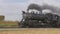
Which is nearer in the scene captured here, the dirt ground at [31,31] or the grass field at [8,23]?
the dirt ground at [31,31]

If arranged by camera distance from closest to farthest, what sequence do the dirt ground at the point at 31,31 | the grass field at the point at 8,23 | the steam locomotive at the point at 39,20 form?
1. the dirt ground at the point at 31,31
2. the grass field at the point at 8,23
3. the steam locomotive at the point at 39,20

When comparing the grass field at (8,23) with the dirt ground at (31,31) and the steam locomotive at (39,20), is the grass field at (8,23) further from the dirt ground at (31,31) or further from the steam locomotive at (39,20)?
the dirt ground at (31,31)

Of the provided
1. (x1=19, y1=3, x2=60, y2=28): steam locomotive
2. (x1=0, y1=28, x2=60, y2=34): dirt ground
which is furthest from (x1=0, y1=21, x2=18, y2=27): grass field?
(x1=0, y1=28, x2=60, y2=34): dirt ground

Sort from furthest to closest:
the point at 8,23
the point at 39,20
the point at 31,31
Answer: the point at 39,20 < the point at 8,23 < the point at 31,31

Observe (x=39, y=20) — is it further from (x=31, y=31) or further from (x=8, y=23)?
(x=8, y=23)

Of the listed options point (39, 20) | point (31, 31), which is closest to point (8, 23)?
point (31, 31)

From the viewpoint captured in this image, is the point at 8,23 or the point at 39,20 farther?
the point at 39,20

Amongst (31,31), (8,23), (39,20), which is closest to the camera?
(31,31)

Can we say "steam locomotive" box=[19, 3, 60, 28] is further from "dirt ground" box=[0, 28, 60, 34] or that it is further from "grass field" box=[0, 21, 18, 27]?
"dirt ground" box=[0, 28, 60, 34]

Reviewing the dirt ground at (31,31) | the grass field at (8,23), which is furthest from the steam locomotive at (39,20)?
the dirt ground at (31,31)

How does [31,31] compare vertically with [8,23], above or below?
below

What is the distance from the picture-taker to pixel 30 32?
5.89m

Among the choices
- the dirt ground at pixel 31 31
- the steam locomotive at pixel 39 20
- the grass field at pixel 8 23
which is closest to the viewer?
the dirt ground at pixel 31 31

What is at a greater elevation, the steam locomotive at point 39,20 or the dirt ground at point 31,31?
the steam locomotive at point 39,20
